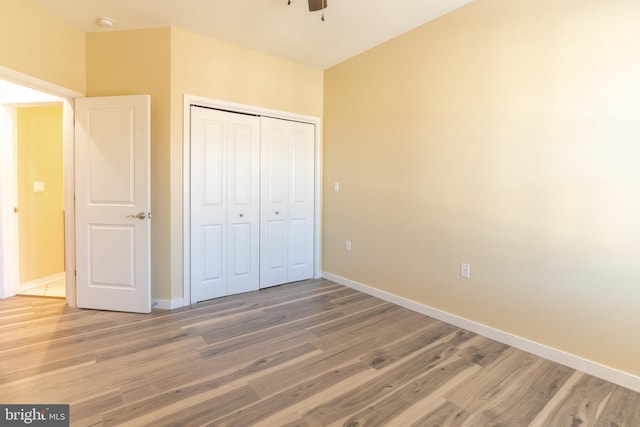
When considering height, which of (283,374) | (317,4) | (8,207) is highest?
(317,4)

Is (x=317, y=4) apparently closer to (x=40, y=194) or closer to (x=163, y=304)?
(x=163, y=304)

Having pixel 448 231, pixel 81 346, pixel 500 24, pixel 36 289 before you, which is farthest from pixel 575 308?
pixel 36 289

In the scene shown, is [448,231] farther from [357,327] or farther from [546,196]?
[357,327]

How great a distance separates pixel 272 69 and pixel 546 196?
120 inches

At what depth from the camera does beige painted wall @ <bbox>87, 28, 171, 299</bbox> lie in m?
2.98

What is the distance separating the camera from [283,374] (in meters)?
2.03

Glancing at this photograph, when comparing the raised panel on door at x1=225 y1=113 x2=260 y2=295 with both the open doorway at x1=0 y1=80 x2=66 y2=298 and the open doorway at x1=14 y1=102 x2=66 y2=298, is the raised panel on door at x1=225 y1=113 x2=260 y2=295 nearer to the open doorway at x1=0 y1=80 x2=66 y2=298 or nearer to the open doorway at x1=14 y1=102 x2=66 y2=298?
the open doorway at x1=0 y1=80 x2=66 y2=298

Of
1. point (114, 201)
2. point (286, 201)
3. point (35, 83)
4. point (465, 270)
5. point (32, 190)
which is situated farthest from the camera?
point (286, 201)

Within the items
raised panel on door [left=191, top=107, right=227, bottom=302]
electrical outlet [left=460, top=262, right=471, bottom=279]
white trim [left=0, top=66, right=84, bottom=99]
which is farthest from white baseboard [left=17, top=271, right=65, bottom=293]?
electrical outlet [left=460, top=262, right=471, bottom=279]

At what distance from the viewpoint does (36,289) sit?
3590 mm

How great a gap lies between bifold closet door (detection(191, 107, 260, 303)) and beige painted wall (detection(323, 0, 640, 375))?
135cm

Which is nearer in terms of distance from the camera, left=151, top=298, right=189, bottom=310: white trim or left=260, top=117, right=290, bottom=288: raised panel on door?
left=151, top=298, right=189, bottom=310: white trim

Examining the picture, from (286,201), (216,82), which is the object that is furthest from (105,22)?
(286,201)

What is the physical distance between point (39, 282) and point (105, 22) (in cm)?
306
